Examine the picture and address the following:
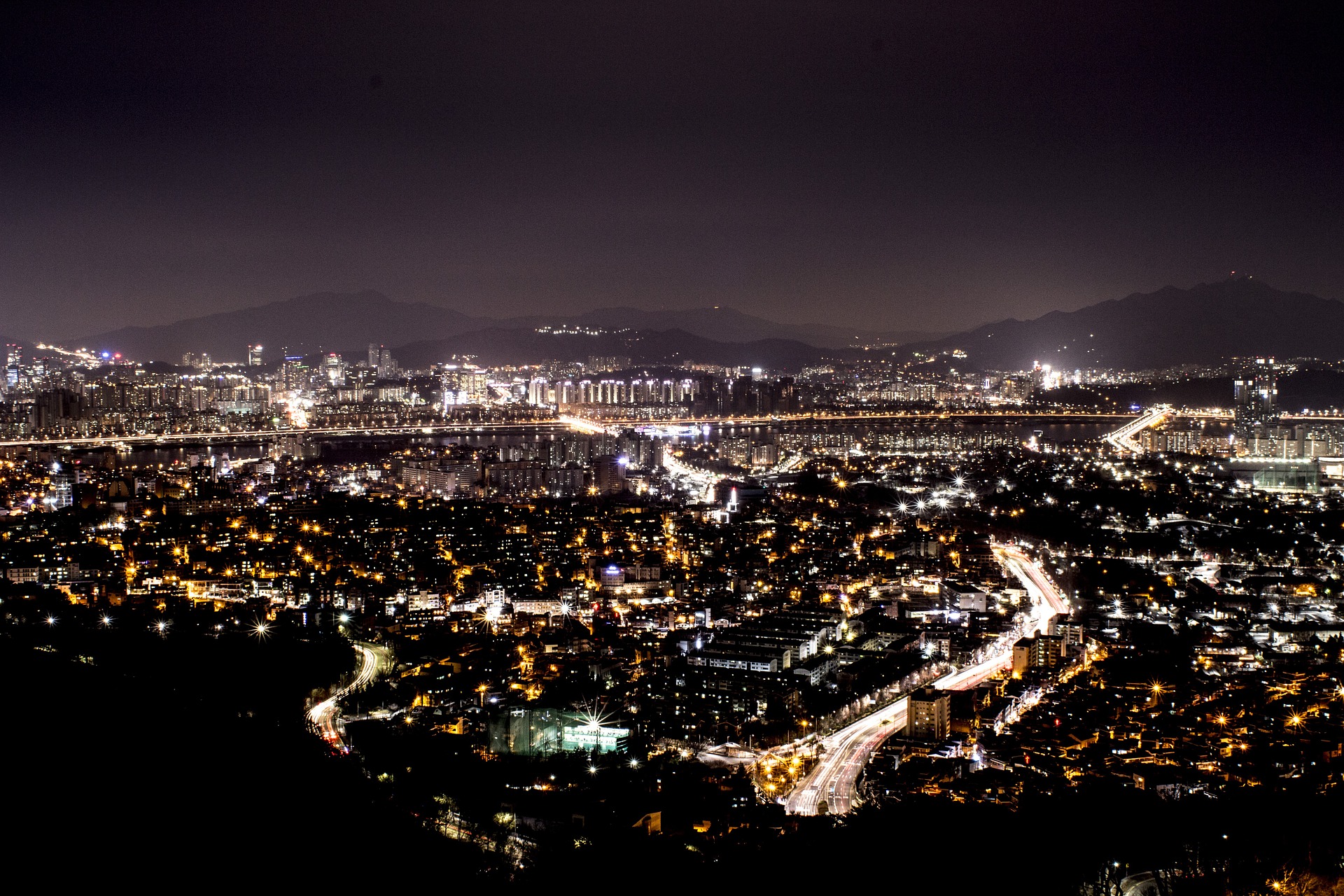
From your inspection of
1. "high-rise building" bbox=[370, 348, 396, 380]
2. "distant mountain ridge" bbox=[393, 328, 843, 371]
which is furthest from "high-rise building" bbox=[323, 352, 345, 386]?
"distant mountain ridge" bbox=[393, 328, 843, 371]

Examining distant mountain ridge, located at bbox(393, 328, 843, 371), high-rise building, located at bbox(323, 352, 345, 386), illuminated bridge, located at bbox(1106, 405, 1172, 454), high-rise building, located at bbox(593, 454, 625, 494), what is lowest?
high-rise building, located at bbox(593, 454, 625, 494)

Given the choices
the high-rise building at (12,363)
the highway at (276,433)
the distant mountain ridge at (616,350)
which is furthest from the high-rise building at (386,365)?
the highway at (276,433)

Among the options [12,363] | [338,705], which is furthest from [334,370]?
[338,705]

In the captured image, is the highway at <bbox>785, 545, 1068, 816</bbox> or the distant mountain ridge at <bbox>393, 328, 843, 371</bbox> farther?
the distant mountain ridge at <bbox>393, 328, 843, 371</bbox>

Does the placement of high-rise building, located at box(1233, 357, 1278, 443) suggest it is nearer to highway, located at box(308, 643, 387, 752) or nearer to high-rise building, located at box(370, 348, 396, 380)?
highway, located at box(308, 643, 387, 752)

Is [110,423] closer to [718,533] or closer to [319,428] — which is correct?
[319,428]

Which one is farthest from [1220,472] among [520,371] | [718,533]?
[520,371]

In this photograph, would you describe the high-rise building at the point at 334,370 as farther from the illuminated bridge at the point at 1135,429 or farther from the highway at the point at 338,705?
the highway at the point at 338,705
